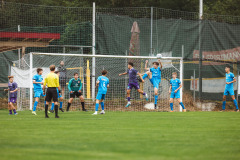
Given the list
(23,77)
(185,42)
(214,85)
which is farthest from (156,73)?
(23,77)

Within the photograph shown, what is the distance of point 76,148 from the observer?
19.7 ft

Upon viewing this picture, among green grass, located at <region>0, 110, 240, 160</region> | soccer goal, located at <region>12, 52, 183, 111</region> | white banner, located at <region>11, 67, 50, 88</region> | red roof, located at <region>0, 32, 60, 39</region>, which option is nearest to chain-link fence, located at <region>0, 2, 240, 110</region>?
soccer goal, located at <region>12, 52, 183, 111</region>

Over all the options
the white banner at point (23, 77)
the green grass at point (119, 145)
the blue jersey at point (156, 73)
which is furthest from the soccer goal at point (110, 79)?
the green grass at point (119, 145)

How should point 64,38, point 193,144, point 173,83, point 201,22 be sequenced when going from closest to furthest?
point 193,144
point 173,83
point 201,22
point 64,38

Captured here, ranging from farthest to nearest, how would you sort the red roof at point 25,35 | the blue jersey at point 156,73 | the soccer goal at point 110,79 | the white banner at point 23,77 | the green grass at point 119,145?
the soccer goal at point 110,79 < the white banner at point 23,77 < the blue jersey at point 156,73 < the red roof at point 25,35 < the green grass at point 119,145

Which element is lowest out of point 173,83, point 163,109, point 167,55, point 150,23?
point 163,109

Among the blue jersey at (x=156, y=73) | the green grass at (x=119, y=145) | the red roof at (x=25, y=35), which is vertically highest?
the red roof at (x=25, y=35)

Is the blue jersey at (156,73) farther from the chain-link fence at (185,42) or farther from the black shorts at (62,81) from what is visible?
the black shorts at (62,81)

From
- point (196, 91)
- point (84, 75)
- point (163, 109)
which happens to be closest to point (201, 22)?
point (196, 91)

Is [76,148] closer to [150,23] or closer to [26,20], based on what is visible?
[150,23]

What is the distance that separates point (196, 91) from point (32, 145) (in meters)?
16.5

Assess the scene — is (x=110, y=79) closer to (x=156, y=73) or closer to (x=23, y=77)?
(x=156, y=73)

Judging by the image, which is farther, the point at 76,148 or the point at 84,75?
the point at 84,75

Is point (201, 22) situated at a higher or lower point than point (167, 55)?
higher
